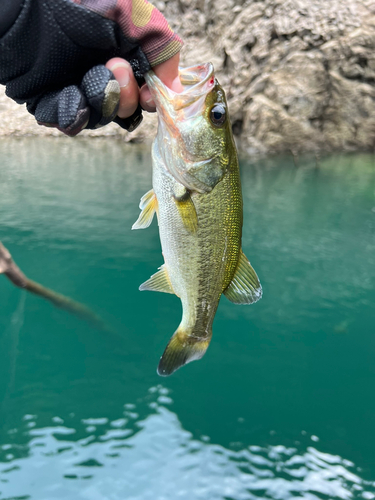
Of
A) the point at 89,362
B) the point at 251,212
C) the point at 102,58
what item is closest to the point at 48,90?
the point at 102,58

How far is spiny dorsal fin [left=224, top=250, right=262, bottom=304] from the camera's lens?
172 centimetres

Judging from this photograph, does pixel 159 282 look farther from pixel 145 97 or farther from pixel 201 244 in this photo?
pixel 145 97

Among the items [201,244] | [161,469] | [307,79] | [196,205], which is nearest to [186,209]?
[196,205]

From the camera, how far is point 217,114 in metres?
1.46

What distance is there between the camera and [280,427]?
4016 mm

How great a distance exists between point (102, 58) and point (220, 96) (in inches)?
15.8

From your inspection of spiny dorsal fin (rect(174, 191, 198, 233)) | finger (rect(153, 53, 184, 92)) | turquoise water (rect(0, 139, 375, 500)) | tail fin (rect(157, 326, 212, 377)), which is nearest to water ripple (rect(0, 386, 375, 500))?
turquoise water (rect(0, 139, 375, 500))

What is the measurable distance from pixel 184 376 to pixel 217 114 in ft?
12.2

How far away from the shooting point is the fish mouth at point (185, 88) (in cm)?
135

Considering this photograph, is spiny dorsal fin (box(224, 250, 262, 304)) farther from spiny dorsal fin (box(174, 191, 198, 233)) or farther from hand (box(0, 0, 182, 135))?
hand (box(0, 0, 182, 135))

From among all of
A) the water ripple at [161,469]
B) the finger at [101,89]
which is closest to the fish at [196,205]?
the finger at [101,89]

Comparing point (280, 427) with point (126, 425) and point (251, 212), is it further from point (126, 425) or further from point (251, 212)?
point (251, 212)

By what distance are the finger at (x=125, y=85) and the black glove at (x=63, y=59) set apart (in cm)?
4

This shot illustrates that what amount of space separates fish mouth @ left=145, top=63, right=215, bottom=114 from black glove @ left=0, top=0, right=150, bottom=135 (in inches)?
2.5
